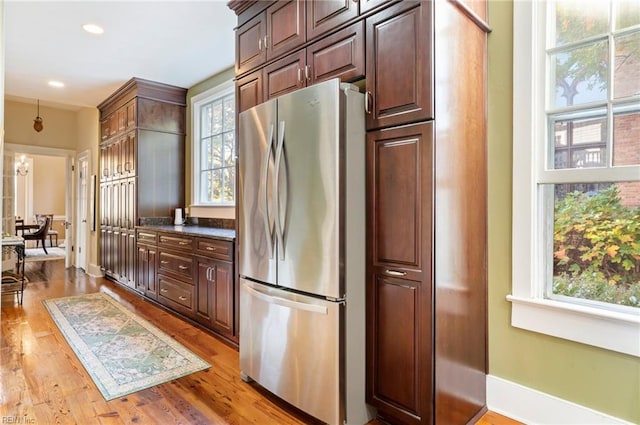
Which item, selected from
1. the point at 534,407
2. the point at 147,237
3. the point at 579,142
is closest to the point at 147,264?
the point at 147,237

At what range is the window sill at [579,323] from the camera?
1677 mm

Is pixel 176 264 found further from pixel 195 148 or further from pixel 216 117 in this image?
pixel 216 117

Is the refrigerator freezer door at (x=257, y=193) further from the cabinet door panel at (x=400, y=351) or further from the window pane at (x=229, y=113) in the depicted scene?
the window pane at (x=229, y=113)

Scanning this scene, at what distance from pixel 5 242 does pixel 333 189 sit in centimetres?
422

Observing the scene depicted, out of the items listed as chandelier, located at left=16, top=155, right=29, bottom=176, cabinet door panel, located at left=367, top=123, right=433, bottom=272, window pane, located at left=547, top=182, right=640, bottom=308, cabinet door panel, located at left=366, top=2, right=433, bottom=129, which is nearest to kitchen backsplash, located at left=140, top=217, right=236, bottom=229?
cabinet door panel, located at left=367, top=123, right=433, bottom=272

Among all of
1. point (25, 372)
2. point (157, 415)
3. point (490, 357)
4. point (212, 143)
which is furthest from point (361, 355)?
point (212, 143)

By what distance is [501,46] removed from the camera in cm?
207

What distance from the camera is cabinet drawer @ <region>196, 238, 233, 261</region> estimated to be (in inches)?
119

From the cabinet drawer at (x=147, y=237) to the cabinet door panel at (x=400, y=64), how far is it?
3.29m

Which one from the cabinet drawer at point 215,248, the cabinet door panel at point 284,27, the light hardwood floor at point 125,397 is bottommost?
the light hardwood floor at point 125,397

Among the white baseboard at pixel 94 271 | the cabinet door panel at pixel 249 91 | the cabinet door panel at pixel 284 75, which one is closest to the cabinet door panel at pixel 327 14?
the cabinet door panel at pixel 284 75

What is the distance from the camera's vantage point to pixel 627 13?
5.72 ft

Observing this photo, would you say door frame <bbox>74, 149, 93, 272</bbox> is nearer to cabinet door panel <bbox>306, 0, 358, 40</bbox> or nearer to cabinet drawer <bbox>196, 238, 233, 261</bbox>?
cabinet drawer <bbox>196, 238, 233, 261</bbox>

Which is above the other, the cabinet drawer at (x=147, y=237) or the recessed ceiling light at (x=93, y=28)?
the recessed ceiling light at (x=93, y=28)
